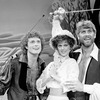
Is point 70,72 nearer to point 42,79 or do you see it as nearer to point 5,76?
point 42,79

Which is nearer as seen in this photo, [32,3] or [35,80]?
[35,80]

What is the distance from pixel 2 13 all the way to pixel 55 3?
1316mm

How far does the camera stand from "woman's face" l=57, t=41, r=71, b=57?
2.43 meters

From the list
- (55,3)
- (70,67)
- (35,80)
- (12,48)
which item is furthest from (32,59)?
(55,3)

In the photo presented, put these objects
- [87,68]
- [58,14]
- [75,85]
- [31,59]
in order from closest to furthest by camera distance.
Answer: [75,85] < [87,68] < [58,14] < [31,59]

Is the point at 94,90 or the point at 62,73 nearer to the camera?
the point at 94,90

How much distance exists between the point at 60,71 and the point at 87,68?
243 millimetres

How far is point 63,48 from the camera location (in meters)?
2.43

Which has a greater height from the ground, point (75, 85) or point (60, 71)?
point (60, 71)

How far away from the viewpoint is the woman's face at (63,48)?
243cm

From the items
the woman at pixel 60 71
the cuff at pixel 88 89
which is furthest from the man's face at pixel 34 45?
the cuff at pixel 88 89

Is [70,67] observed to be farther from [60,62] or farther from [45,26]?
[45,26]

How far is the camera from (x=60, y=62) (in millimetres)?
2467

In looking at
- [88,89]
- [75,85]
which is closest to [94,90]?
[88,89]
